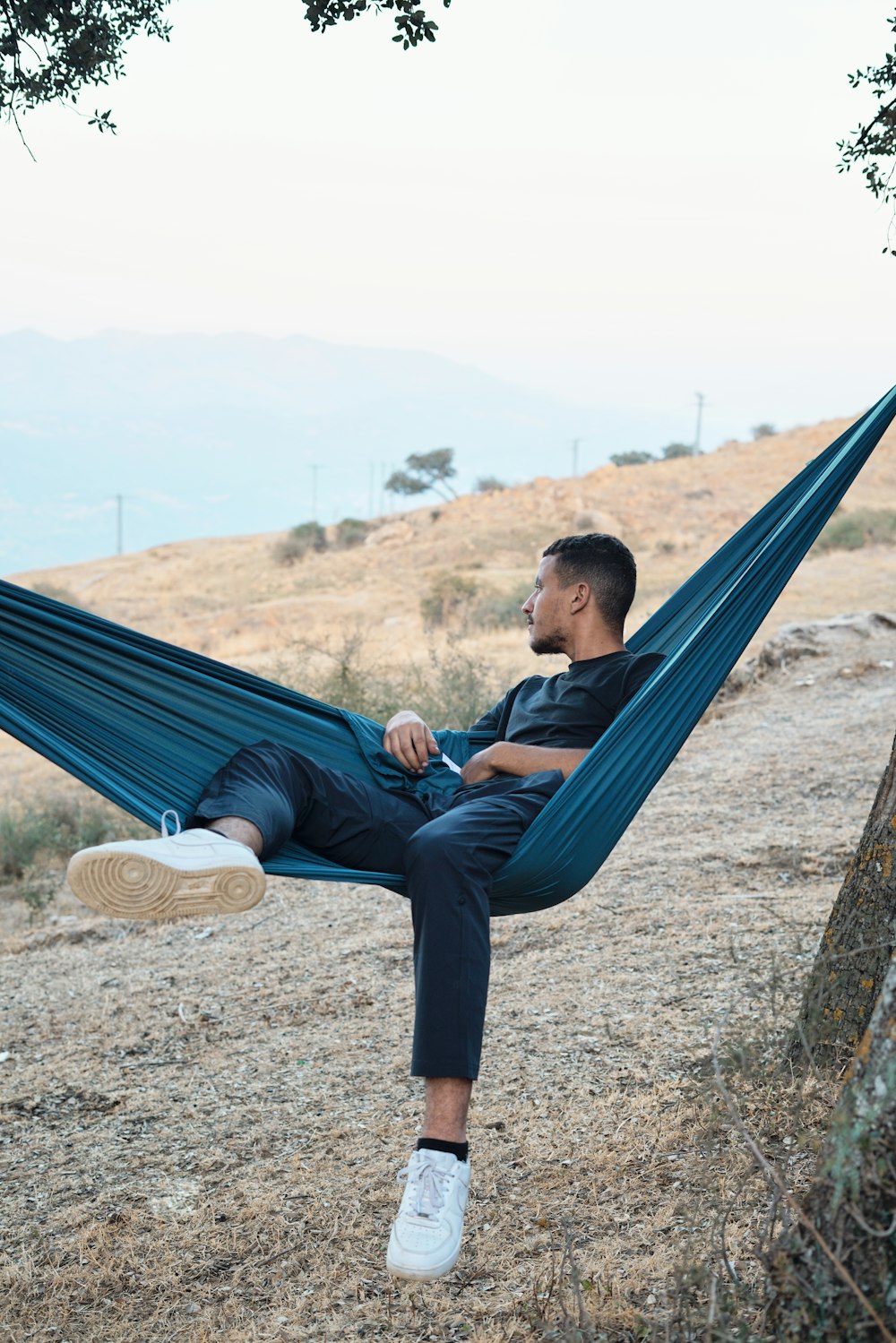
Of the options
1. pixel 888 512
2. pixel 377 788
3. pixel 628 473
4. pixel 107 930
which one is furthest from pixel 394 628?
pixel 628 473

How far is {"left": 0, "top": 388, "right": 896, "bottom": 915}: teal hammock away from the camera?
212cm

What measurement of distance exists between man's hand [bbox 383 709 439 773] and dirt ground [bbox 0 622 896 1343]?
2.46 ft

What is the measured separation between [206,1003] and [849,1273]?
2573 millimetres

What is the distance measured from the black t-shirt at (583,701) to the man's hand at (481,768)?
0.12 metres

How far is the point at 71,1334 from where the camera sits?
1924 mm

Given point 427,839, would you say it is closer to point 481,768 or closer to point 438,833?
point 438,833

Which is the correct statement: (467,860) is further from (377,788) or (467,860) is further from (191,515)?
(191,515)

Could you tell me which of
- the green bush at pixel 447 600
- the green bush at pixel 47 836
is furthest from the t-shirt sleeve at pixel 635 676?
the green bush at pixel 447 600

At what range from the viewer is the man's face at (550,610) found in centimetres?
244

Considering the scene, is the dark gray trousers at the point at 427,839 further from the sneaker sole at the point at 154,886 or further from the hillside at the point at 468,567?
the hillside at the point at 468,567

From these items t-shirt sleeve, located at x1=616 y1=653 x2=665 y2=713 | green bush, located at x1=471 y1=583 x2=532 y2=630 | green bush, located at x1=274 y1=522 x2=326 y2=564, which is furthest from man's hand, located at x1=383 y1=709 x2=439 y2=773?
green bush, located at x1=274 y1=522 x2=326 y2=564

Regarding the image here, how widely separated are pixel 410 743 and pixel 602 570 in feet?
1.71

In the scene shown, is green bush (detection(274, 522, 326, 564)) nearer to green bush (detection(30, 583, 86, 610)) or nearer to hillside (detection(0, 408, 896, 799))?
hillside (detection(0, 408, 896, 799))

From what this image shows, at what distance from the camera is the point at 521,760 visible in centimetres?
228
